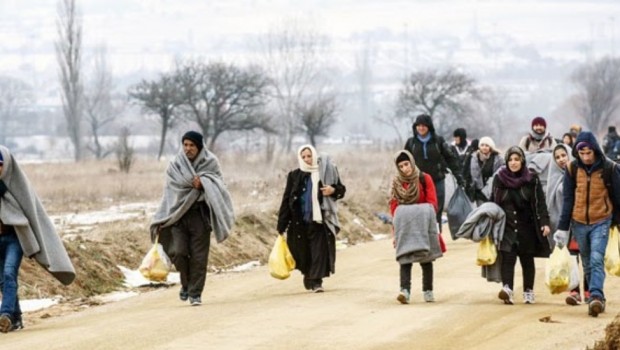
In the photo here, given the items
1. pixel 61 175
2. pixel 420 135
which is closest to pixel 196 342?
pixel 420 135

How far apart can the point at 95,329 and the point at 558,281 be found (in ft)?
15.0

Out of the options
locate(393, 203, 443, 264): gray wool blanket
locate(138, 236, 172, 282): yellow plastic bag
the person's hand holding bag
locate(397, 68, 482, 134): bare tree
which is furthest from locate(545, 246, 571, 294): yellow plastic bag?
locate(397, 68, 482, 134): bare tree

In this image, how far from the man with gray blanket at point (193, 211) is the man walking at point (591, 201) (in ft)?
12.8

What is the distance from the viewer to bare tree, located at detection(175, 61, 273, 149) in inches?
3155

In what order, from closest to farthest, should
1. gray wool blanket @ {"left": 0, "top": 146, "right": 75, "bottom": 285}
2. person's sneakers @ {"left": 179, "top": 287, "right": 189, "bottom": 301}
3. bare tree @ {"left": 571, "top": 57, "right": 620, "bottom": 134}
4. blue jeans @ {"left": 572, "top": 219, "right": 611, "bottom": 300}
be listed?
1. gray wool blanket @ {"left": 0, "top": 146, "right": 75, "bottom": 285}
2. blue jeans @ {"left": 572, "top": 219, "right": 611, "bottom": 300}
3. person's sneakers @ {"left": 179, "top": 287, "right": 189, "bottom": 301}
4. bare tree @ {"left": 571, "top": 57, "right": 620, "bottom": 134}

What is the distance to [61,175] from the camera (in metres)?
53.8

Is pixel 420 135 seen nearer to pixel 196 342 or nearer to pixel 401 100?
pixel 196 342

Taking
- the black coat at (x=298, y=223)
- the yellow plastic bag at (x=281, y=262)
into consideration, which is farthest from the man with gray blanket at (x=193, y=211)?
the black coat at (x=298, y=223)

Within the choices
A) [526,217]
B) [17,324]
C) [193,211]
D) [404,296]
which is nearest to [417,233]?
[404,296]

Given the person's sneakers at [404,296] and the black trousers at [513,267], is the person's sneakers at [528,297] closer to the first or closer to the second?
the black trousers at [513,267]

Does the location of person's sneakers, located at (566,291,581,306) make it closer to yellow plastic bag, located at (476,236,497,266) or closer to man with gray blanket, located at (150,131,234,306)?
yellow plastic bag, located at (476,236,497,266)

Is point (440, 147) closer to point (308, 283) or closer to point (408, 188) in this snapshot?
point (308, 283)

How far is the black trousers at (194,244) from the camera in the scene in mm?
17812

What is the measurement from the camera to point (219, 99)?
81.7m
